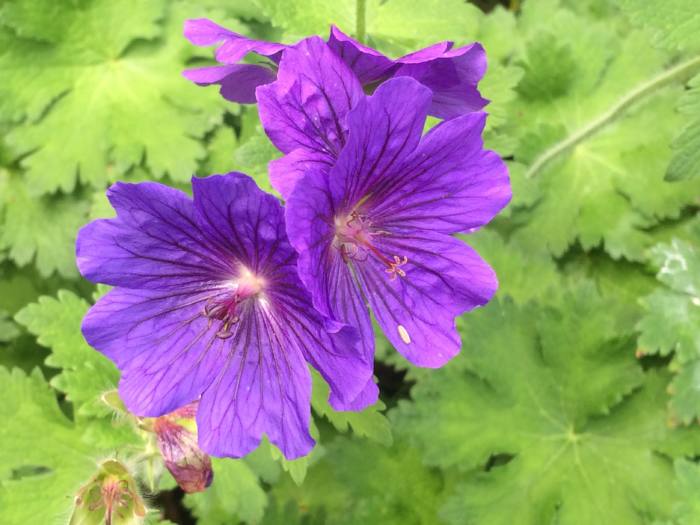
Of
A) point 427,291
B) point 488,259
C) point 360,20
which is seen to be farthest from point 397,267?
point 488,259

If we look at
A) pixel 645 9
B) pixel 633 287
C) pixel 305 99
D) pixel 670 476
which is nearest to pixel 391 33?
pixel 645 9

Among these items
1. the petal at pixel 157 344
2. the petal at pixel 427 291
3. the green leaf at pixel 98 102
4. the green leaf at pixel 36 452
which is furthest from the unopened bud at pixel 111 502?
the green leaf at pixel 98 102

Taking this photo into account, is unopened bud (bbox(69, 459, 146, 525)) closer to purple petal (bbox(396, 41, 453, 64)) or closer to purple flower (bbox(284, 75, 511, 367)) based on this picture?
purple flower (bbox(284, 75, 511, 367))

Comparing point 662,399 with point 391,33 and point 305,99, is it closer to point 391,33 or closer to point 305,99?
point 391,33

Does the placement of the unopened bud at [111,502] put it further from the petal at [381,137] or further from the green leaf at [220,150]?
→ the green leaf at [220,150]

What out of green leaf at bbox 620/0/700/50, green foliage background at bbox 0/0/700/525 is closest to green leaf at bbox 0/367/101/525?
green foliage background at bbox 0/0/700/525
